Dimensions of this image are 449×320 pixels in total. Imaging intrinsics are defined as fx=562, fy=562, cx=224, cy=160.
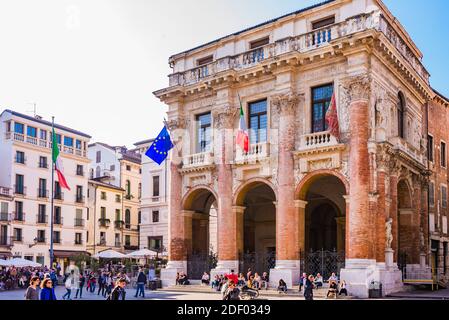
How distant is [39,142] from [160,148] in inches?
1126

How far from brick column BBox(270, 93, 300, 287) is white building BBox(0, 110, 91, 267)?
30.1 meters

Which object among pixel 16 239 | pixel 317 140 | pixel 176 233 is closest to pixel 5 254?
pixel 16 239

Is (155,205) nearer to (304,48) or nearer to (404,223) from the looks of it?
(404,223)

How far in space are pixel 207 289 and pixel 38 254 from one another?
28.9 m

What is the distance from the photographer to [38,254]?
2060 inches

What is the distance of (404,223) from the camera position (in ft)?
97.4

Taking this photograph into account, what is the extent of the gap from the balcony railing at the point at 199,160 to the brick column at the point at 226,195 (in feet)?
1.40

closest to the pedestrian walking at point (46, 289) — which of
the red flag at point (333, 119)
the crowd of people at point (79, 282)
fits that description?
the crowd of people at point (79, 282)

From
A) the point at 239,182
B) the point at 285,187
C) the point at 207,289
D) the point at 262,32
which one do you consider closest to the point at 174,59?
the point at 262,32

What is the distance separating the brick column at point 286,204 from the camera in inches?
1069

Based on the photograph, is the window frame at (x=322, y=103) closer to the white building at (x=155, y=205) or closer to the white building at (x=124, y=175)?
the white building at (x=155, y=205)

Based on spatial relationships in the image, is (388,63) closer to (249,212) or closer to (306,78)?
(306,78)

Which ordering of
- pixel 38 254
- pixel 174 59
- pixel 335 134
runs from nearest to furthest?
pixel 335 134
pixel 174 59
pixel 38 254

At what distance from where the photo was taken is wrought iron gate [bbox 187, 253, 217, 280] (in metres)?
31.8
